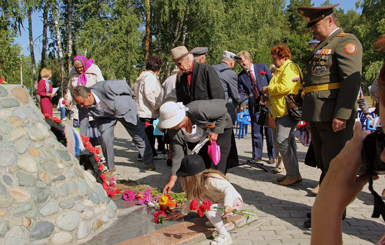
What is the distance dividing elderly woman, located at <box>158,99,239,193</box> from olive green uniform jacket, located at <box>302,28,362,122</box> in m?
1.09

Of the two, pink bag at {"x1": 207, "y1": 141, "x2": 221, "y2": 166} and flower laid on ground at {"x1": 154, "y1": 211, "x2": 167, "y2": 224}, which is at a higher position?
pink bag at {"x1": 207, "y1": 141, "x2": 221, "y2": 166}

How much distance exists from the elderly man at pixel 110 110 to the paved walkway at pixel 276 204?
64 centimetres

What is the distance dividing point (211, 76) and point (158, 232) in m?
2.29

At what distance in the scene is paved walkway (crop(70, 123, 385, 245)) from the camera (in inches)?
137

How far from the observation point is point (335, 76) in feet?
11.9

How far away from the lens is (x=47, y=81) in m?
10.3

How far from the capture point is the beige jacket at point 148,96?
7078 mm

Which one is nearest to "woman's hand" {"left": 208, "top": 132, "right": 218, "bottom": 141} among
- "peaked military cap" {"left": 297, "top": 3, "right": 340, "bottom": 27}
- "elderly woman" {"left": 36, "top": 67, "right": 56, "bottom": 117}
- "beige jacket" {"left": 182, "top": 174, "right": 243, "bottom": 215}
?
"beige jacket" {"left": 182, "top": 174, "right": 243, "bottom": 215}

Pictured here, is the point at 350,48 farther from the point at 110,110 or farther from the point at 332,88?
the point at 110,110

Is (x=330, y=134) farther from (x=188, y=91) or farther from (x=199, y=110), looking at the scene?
(x=188, y=91)

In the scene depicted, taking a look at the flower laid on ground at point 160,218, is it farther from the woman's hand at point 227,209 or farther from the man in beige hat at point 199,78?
the man in beige hat at point 199,78

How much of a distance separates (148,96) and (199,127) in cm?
280

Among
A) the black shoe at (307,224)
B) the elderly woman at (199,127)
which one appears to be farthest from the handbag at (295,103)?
the black shoe at (307,224)

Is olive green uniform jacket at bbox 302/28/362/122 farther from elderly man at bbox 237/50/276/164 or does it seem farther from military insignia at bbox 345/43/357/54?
elderly man at bbox 237/50/276/164
